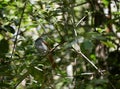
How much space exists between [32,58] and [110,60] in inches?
40.7

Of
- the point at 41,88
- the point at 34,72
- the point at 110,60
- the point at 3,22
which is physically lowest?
the point at 110,60

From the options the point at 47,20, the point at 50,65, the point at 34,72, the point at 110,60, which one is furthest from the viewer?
the point at 110,60

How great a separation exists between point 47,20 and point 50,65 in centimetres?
29

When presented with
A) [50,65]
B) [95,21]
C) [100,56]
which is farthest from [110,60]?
[50,65]

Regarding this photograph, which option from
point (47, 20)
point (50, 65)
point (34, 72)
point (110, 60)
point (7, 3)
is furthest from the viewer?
point (110, 60)

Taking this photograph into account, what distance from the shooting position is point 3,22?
2105 mm

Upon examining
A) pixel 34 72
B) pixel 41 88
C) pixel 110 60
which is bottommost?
pixel 110 60

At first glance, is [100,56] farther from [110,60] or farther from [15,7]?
[15,7]

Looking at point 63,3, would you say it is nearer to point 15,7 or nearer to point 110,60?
point 15,7

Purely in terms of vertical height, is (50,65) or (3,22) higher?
(3,22)

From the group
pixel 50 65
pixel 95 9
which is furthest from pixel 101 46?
pixel 50 65

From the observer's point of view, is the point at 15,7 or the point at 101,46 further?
the point at 101,46

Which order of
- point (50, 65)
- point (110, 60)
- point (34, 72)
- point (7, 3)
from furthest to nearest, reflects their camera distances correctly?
1. point (110, 60)
2. point (7, 3)
3. point (50, 65)
4. point (34, 72)

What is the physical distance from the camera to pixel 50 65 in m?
1.77
